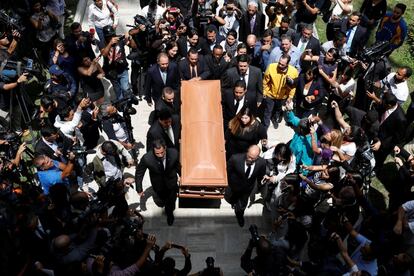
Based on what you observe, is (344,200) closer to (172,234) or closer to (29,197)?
(172,234)

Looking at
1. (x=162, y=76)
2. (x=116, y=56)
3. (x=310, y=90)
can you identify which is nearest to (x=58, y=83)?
(x=116, y=56)

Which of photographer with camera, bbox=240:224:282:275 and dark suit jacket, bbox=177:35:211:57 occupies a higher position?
dark suit jacket, bbox=177:35:211:57

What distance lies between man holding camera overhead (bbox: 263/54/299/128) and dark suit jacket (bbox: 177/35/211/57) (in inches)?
49.2

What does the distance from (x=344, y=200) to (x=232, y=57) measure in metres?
3.62

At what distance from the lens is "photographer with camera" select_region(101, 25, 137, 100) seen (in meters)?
8.41

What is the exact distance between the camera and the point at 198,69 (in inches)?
328

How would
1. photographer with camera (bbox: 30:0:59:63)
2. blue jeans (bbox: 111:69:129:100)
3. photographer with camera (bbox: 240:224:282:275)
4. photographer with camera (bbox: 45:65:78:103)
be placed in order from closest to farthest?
photographer with camera (bbox: 240:224:282:275) < photographer with camera (bbox: 45:65:78:103) < blue jeans (bbox: 111:69:129:100) < photographer with camera (bbox: 30:0:59:63)

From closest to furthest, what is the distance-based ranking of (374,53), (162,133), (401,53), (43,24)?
(162,133)
(374,53)
(43,24)
(401,53)

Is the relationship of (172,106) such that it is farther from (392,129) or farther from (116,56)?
(392,129)

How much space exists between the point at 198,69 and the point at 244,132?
173 centimetres

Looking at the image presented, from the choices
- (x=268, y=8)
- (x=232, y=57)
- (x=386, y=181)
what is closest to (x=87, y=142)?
(x=232, y=57)

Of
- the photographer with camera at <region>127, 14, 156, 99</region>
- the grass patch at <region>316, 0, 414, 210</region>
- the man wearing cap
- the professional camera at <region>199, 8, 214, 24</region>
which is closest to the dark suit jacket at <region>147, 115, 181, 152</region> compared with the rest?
the man wearing cap

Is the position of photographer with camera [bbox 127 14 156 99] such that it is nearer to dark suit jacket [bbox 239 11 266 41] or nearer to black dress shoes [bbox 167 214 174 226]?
dark suit jacket [bbox 239 11 266 41]

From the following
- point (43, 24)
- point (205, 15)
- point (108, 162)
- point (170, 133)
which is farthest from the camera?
point (43, 24)
